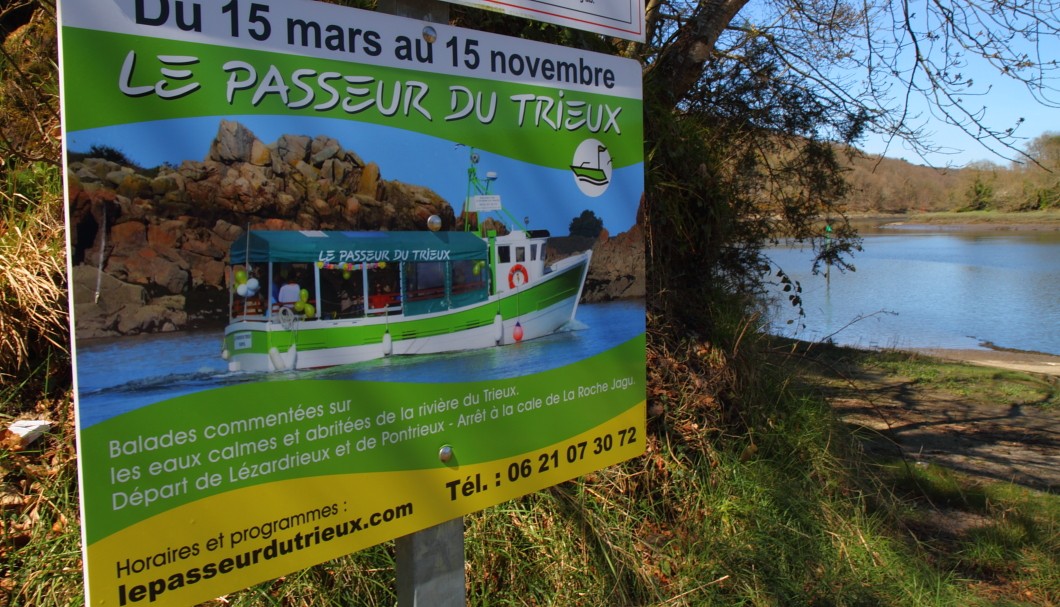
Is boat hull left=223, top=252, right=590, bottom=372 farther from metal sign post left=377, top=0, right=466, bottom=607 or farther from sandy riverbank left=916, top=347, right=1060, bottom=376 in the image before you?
sandy riverbank left=916, top=347, right=1060, bottom=376

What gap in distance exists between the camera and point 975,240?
5091cm

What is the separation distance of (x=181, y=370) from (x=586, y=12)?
64.3 inches

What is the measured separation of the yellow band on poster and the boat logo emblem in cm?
83

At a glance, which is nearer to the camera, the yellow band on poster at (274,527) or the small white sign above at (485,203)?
the yellow band on poster at (274,527)

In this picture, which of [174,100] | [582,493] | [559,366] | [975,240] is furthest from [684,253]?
[975,240]

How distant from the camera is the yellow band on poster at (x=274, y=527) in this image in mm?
1606

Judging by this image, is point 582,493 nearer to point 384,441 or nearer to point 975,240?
point 384,441

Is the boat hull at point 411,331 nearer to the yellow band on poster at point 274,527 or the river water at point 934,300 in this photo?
the yellow band on poster at point 274,527

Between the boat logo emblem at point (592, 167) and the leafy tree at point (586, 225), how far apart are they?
0.07 m

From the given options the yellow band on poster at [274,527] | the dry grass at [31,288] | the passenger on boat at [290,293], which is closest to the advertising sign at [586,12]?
the passenger on boat at [290,293]

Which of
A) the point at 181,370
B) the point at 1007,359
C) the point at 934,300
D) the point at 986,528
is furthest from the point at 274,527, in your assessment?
the point at 934,300

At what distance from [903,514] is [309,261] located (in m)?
4.51

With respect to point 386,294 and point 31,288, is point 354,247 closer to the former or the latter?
point 386,294

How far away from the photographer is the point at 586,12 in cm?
254
